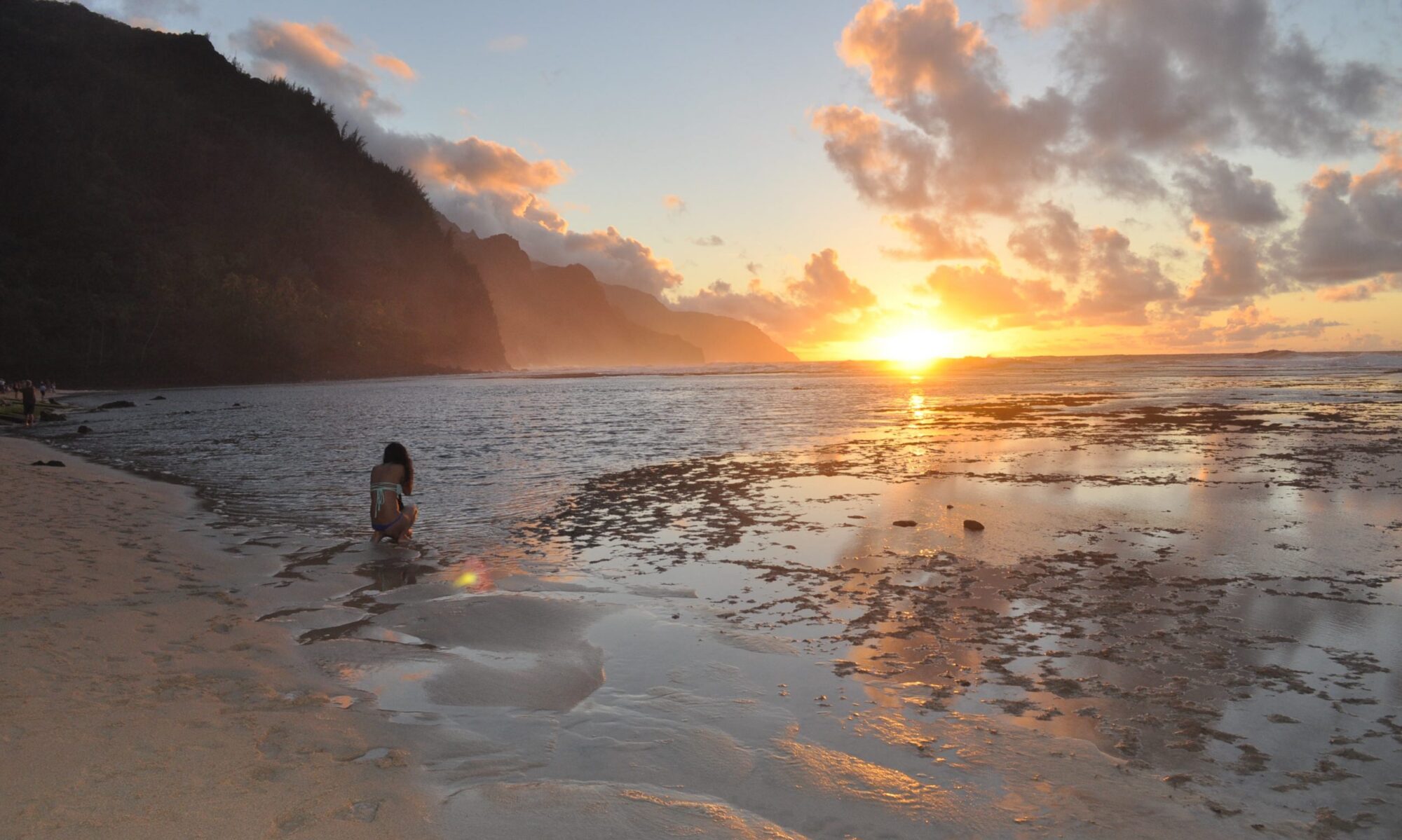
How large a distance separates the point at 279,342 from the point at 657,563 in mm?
140583

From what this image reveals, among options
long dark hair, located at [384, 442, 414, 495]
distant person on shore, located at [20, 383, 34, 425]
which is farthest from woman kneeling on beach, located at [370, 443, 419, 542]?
distant person on shore, located at [20, 383, 34, 425]

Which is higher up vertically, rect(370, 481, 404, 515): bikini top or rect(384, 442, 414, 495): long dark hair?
rect(384, 442, 414, 495): long dark hair

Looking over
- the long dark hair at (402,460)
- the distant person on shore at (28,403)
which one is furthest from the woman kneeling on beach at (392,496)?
the distant person on shore at (28,403)

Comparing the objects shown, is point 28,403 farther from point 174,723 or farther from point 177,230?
point 177,230

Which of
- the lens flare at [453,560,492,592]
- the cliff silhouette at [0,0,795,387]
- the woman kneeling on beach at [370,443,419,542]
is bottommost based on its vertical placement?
the lens flare at [453,560,492,592]

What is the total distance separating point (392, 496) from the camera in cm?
1202

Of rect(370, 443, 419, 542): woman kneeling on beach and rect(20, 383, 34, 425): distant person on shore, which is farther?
rect(20, 383, 34, 425): distant person on shore

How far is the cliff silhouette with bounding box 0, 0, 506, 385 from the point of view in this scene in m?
107

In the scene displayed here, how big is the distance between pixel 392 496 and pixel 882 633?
840 cm

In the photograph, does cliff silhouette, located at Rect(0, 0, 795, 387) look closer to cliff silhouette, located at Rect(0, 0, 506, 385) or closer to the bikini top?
cliff silhouette, located at Rect(0, 0, 506, 385)

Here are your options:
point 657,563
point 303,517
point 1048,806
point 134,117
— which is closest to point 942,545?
point 657,563

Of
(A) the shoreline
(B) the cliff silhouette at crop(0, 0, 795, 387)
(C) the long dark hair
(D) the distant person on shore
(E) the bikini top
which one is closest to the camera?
(A) the shoreline

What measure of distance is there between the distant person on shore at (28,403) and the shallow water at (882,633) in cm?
2382

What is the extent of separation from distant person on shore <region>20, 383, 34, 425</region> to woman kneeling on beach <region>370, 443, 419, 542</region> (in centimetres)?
3677
